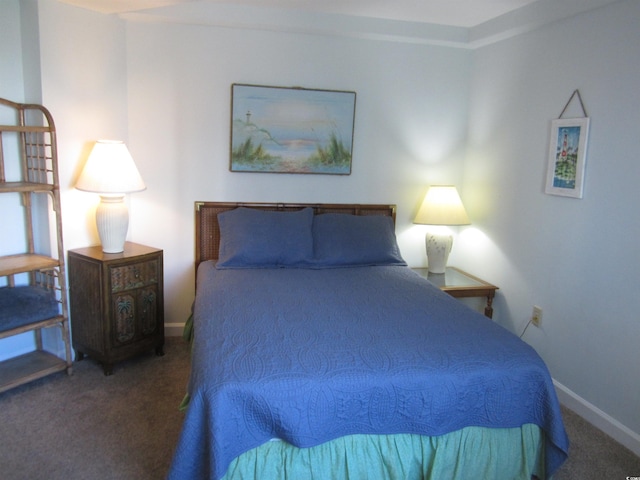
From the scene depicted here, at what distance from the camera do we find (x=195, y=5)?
3.24 m

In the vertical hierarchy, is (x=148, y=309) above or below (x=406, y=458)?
above

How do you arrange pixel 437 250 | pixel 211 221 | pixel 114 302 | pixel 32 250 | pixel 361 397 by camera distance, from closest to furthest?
1. pixel 361 397
2. pixel 114 302
3. pixel 32 250
4. pixel 211 221
5. pixel 437 250

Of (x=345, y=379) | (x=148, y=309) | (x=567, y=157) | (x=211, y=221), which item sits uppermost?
(x=567, y=157)

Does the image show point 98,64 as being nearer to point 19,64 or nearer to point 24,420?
point 19,64

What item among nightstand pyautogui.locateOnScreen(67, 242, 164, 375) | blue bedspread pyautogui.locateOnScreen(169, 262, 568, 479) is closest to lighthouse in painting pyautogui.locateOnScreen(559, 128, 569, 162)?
blue bedspread pyautogui.locateOnScreen(169, 262, 568, 479)

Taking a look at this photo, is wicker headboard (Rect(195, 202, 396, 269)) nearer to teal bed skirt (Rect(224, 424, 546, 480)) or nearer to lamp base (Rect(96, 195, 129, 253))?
lamp base (Rect(96, 195, 129, 253))

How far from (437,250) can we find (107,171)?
231 cm

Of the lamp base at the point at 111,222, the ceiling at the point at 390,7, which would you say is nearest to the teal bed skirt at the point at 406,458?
the lamp base at the point at 111,222

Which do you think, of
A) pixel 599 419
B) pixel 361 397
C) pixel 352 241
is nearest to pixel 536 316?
pixel 599 419

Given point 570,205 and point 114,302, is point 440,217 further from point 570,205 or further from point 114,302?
point 114,302

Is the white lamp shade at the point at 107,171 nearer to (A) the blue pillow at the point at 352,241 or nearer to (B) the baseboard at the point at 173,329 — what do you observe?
(B) the baseboard at the point at 173,329

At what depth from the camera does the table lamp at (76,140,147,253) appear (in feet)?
9.71

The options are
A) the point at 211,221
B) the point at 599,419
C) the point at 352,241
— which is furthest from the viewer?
the point at 211,221

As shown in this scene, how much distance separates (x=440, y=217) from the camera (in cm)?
364
